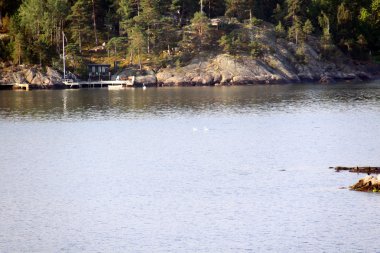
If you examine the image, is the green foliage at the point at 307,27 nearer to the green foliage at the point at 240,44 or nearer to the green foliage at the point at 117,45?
the green foliage at the point at 240,44

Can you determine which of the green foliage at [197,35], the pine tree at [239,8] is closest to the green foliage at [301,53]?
the pine tree at [239,8]

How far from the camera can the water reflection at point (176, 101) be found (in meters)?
96.1

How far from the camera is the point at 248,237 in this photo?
34656 mm

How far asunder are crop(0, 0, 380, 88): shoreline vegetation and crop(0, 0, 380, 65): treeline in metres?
0.22

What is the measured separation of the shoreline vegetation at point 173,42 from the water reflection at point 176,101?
8.94 metres

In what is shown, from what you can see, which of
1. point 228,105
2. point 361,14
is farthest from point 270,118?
point 361,14

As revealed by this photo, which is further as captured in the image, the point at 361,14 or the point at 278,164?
the point at 361,14

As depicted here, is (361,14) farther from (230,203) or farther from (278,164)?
(230,203)


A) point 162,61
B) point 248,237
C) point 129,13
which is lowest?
point 248,237

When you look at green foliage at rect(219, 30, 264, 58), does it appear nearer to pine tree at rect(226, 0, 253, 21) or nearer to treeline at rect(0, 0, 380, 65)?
treeline at rect(0, 0, 380, 65)

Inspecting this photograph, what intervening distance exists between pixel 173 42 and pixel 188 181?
109 m

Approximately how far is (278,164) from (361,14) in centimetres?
12592

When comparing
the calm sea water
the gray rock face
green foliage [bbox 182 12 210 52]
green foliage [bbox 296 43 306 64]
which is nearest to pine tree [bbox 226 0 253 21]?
the gray rock face

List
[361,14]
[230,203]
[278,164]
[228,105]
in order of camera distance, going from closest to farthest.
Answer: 1. [230,203]
2. [278,164]
3. [228,105]
4. [361,14]
